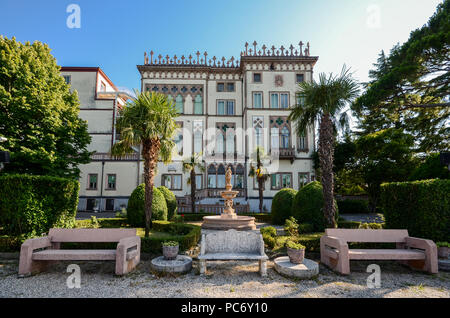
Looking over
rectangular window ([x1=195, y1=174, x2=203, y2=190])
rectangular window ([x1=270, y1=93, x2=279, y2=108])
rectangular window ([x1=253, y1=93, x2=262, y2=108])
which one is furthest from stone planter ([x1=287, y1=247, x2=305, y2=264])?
rectangular window ([x1=270, y1=93, x2=279, y2=108])

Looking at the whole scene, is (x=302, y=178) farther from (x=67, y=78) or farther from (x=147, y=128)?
(x=67, y=78)

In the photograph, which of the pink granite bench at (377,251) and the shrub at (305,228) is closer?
the pink granite bench at (377,251)

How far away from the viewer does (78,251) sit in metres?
6.07

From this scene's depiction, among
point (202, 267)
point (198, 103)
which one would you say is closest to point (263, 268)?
point (202, 267)

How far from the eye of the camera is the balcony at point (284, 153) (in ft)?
86.8

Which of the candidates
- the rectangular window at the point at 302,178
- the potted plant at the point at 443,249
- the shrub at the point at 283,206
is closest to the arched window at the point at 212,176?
the rectangular window at the point at 302,178

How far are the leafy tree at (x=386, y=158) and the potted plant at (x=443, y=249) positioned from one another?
57.7ft

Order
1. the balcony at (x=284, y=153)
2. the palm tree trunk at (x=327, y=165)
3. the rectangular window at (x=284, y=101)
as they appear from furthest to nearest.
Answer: the rectangular window at (x=284, y=101) → the balcony at (x=284, y=153) → the palm tree trunk at (x=327, y=165)

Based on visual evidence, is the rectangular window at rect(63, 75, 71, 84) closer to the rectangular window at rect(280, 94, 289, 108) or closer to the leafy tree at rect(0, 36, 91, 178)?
the leafy tree at rect(0, 36, 91, 178)

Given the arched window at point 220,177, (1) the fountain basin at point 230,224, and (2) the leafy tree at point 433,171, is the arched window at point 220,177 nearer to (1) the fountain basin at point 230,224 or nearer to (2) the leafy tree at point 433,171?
(1) the fountain basin at point 230,224

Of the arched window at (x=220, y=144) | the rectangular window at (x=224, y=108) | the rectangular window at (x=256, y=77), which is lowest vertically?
the arched window at (x=220, y=144)

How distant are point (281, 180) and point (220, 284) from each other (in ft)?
73.0

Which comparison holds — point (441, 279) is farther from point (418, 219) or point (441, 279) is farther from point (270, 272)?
point (270, 272)

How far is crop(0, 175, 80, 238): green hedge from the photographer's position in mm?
7766
